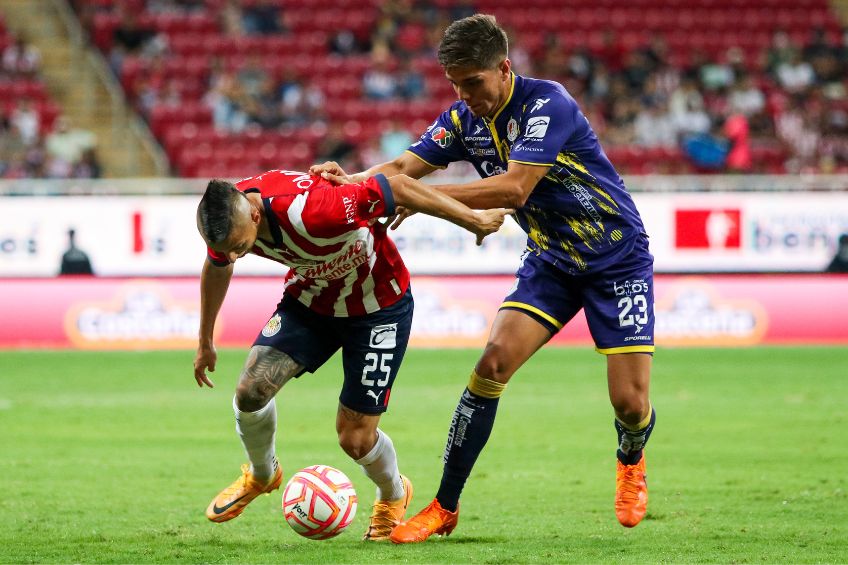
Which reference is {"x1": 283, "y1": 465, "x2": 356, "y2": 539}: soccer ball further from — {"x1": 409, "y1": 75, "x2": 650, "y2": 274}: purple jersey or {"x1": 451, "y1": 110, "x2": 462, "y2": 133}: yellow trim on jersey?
{"x1": 451, "y1": 110, "x2": 462, "y2": 133}: yellow trim on jersey

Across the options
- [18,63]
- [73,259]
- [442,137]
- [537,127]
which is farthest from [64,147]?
[537,127]

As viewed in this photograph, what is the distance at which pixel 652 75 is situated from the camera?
21.8 metres

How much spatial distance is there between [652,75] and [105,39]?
9406 millimetres

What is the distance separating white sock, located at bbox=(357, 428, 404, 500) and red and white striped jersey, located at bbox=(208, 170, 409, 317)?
70 cm

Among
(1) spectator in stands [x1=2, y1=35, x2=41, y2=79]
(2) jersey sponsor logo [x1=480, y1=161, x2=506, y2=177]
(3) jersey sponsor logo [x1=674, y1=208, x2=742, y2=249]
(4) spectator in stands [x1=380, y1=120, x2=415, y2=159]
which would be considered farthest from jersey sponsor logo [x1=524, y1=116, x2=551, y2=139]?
(1) spectator in stands [x1=2, y1=35, x2=41, y2=79]

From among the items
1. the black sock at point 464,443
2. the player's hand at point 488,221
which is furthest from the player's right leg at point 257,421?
the player's hand at point 488,221

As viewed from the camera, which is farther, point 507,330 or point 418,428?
point 418,428

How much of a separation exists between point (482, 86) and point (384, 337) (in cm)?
132

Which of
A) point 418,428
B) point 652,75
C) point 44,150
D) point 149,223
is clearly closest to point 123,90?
point 44,150

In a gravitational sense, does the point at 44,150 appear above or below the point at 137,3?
below

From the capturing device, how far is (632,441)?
661cm

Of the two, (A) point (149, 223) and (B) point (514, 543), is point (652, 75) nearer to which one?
(A) point (149, 223)

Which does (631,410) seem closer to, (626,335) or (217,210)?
(626,335)

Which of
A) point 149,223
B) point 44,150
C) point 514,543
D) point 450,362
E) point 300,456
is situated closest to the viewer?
point 514,543
